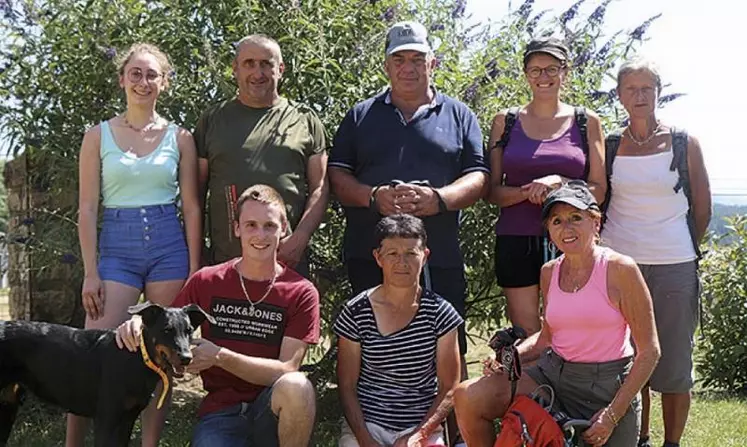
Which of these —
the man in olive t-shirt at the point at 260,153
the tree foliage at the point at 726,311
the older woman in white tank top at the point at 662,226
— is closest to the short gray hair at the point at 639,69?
the older woman in white tank top at the point at 662,226

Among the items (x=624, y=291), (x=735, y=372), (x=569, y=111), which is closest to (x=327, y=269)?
(x=569, y=111)

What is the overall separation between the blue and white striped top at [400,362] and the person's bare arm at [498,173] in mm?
818

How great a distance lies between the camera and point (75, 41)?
17.0 feet

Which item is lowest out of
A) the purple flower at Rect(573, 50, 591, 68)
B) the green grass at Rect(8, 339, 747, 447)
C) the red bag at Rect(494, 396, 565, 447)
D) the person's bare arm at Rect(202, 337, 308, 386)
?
the green grass at Rect(8, 339, 747, 447)

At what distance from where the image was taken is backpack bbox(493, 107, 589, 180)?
177 inches

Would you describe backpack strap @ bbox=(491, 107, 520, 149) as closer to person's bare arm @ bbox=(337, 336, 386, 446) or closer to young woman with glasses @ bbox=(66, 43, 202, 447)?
person's bare arm @ bbox=(337, 336, 386, 446)

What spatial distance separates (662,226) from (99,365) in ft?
9.40

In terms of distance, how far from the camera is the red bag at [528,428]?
134 inches

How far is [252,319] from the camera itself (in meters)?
3.87

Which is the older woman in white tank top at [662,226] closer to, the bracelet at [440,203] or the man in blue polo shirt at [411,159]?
the man in blue polo shirt at [411,159]

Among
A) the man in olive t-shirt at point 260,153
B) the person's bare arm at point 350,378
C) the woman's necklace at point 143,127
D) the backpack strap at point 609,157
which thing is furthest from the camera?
the backpack strap at point 609,157

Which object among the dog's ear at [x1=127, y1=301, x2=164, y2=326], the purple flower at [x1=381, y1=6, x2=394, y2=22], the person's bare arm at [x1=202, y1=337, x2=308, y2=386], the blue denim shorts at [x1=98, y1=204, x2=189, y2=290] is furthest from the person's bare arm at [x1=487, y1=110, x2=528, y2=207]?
the dog's ear at [x1=127, y1=301, x2=164, y2=326]

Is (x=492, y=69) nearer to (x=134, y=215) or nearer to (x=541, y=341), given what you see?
(x=541, y=341)

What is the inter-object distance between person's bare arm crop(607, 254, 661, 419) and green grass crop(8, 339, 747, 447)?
208 centimetres
